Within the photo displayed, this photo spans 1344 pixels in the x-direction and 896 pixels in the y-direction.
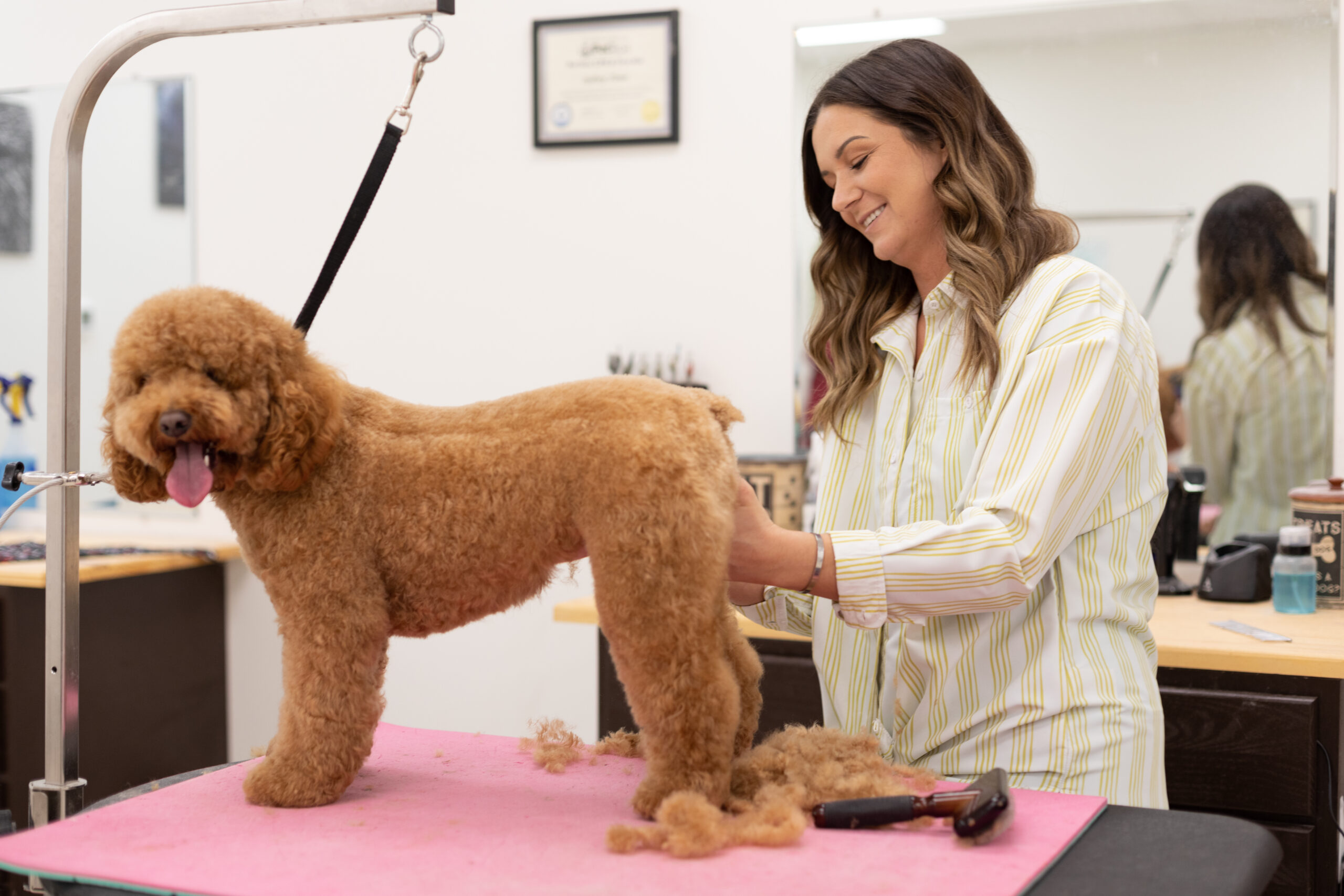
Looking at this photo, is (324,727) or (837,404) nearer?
(324,727)

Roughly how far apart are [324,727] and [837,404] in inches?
26.6

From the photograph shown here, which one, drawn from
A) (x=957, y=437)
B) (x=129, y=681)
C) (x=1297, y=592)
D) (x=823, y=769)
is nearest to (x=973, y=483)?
(x=957, y=437)

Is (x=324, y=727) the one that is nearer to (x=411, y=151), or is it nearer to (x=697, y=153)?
(x=697, y=153)

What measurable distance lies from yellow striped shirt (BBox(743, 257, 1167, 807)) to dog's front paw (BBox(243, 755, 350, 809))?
0.50 meters

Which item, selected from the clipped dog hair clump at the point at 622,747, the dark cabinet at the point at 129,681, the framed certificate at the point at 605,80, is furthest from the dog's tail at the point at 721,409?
the dark cabinet at the point at 129,681

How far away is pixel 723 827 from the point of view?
0.90 metres

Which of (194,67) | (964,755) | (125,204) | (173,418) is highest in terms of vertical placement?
(194,67)

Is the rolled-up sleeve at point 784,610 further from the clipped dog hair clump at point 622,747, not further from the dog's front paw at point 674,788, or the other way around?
the dog's front paw at point 674,788

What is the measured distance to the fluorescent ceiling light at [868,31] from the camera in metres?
2.39

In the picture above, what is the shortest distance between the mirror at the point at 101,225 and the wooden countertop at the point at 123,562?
13 centimetres

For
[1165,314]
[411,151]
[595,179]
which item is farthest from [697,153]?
[1165,314]

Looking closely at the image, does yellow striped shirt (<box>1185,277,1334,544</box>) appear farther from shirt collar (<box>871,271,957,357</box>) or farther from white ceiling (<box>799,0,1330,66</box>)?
shirt collar (<box>871,271,957,357</box>)

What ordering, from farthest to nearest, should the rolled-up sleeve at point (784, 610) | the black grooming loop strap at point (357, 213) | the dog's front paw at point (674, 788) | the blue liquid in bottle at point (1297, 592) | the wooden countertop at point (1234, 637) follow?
the blue liquid in bottle at point (1297, 592)
the wooden countertop at point (1234, 637)
the rolled-up sleeve at point (784, 610)
the black grooming loop strap at point (357, 213)
the dog's front paw at point (674, 788)

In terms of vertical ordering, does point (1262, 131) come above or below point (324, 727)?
above
